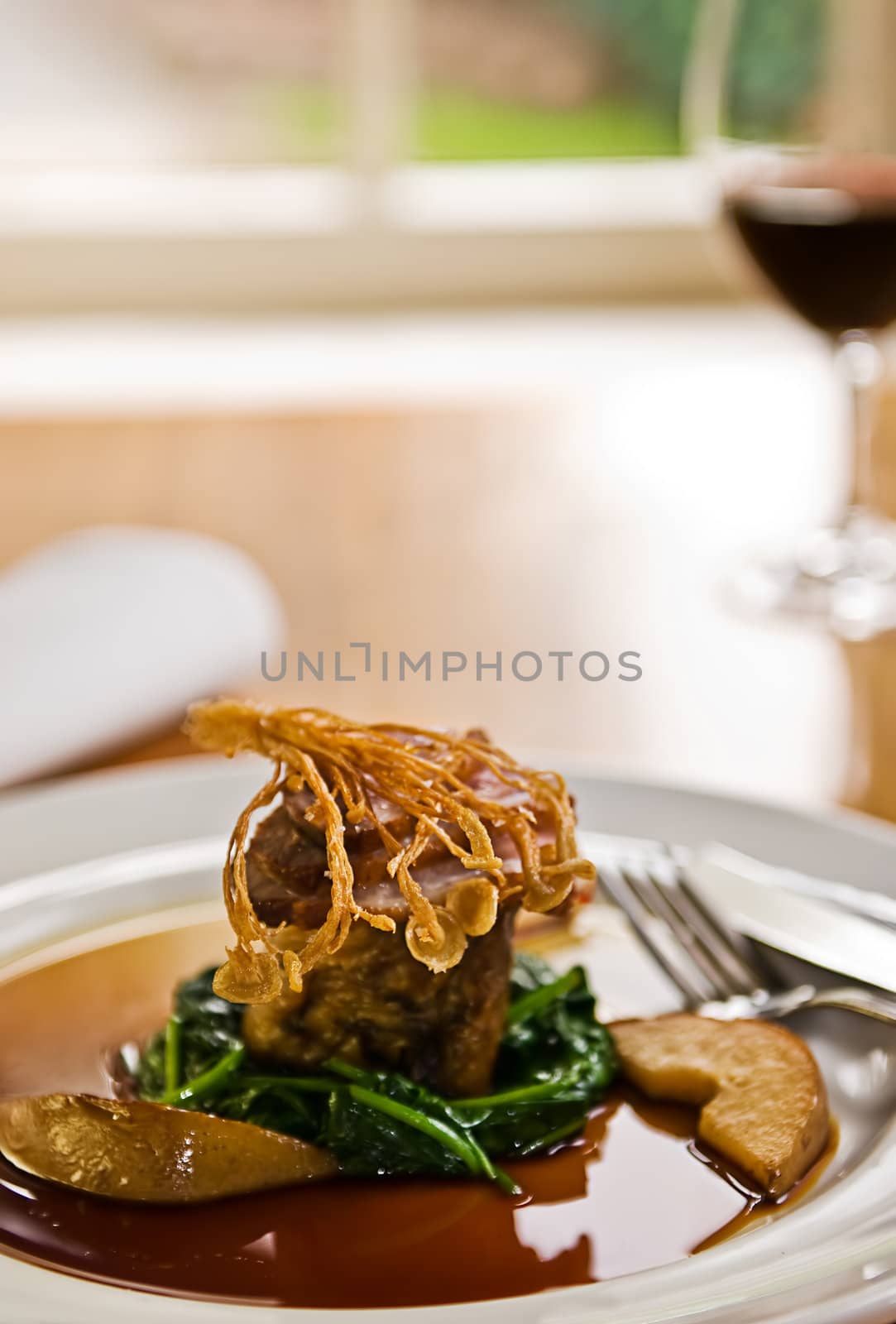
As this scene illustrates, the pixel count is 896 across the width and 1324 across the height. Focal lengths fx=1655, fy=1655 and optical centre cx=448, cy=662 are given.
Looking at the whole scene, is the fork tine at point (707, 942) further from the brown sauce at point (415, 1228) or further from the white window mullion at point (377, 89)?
the white window mullion at point (377, 89)

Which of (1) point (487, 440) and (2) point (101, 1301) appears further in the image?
(1) point (487, 440)

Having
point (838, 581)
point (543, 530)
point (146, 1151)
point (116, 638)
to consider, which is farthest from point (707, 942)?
point (543, 530)

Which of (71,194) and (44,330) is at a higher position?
(71,194)

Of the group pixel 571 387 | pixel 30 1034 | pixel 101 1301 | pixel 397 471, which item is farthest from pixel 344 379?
pixel 101 1301

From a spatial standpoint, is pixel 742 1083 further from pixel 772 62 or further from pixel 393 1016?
pixel 772 62

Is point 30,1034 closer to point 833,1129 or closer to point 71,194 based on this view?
point 833,1129

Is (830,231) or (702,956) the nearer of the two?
(702,956)

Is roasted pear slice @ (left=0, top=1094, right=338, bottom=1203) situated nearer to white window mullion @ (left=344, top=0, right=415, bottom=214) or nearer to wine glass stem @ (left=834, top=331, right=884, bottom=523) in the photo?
wine glass stem @ (left=834, top=331, right=884, bottom=523)
